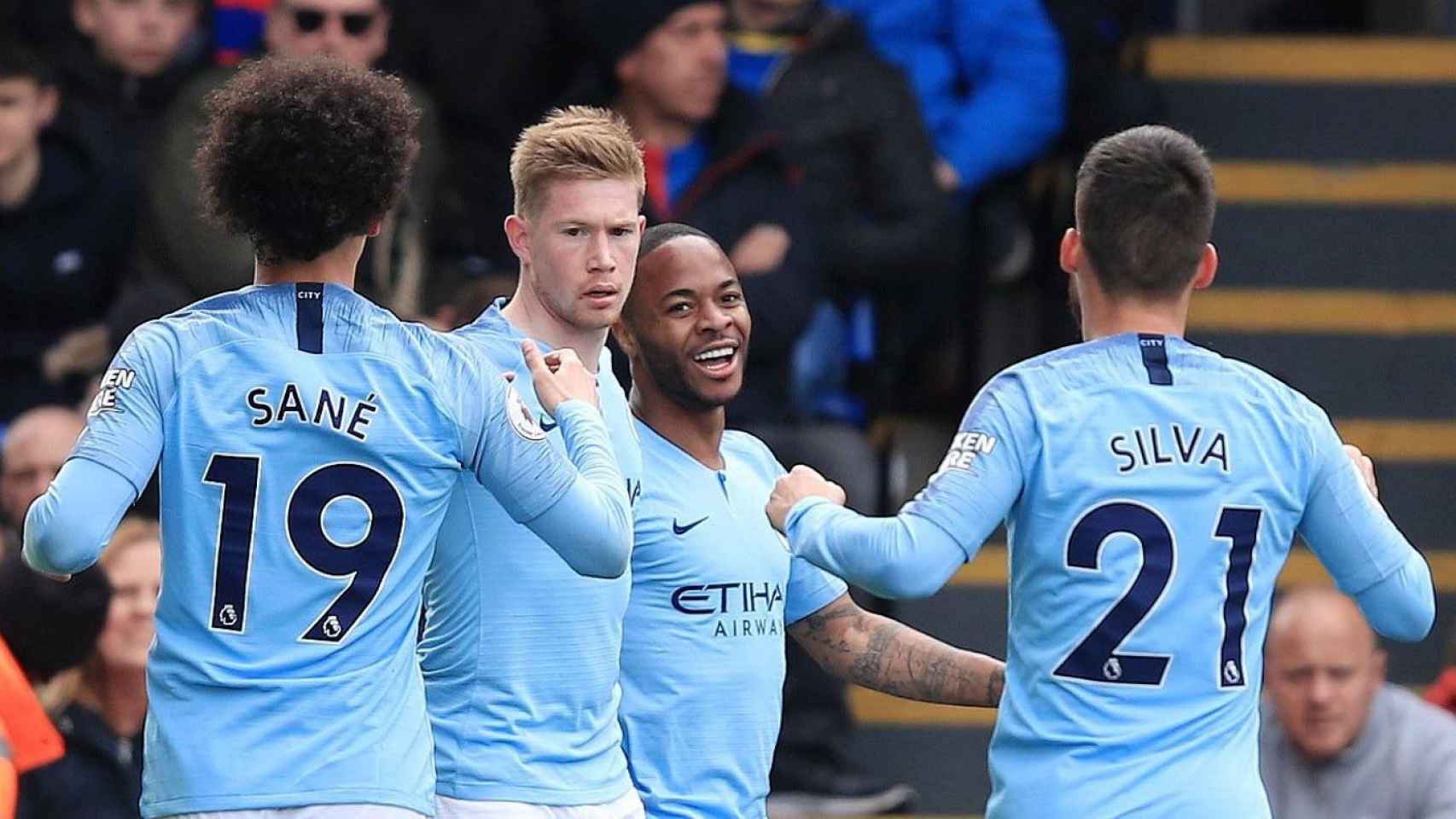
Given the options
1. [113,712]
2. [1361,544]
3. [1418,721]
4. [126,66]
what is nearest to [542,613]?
[1361,544]

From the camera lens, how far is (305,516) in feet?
12.6

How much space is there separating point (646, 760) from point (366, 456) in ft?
3.04

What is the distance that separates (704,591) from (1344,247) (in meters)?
4.71

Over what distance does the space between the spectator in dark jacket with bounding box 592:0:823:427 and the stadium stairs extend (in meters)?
0.83

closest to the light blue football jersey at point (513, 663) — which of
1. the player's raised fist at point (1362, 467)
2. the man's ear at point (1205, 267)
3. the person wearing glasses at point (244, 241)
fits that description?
the man's ear at point (1205, 267)

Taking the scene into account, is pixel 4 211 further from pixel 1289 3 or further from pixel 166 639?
pixel 1289 3

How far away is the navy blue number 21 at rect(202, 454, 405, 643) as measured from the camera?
12.6ft

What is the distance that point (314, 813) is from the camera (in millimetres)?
3838

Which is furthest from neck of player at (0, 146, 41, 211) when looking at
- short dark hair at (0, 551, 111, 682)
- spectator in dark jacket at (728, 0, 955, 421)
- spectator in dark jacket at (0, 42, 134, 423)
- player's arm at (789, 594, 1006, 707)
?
player's arm at (789, 594, 1006, 707)

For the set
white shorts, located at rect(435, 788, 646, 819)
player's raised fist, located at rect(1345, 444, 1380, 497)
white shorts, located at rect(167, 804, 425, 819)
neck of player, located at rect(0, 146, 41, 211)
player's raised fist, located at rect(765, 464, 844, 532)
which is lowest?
white shorts, located at rect(435, 788, 646, 819)

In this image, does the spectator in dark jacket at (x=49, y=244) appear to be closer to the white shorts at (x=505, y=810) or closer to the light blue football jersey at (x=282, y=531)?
the white shorts at (x=505, y=810)

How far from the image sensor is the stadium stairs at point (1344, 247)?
833 cm

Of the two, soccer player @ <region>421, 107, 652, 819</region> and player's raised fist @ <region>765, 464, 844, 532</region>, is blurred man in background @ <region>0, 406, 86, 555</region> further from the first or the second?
player's raised fist @ <region>765, 464, 844, 532</region>

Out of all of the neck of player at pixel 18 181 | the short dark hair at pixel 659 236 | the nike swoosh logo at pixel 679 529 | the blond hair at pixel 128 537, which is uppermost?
the short dark hair at pixel 659 236
